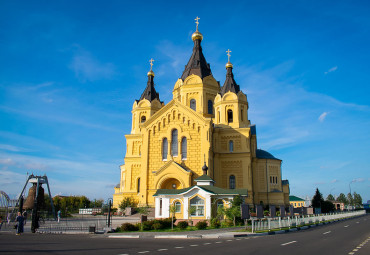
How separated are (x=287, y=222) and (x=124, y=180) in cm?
2508

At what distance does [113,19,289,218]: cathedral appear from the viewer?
33625 millimetres

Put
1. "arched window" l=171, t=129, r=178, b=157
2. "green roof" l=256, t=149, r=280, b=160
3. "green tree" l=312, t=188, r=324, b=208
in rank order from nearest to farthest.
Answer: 1. "arched window" l=171, t=129, r=178, b=157
2. "green roof" l=256, t=149, r=280, b=160
3. "green tree" l=312, t=188, r=324, b=208

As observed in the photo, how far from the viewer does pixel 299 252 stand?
10039 mm

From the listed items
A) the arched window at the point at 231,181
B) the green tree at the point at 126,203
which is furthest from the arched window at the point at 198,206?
the green tree at the point at 126,203

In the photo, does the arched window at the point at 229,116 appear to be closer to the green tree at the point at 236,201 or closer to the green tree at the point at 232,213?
the green tree at the point at 236,201

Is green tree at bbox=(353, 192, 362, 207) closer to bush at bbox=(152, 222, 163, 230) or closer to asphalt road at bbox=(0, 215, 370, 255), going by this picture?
bush at bbox=(152, 222, 163, 230)

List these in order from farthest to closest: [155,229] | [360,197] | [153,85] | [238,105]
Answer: [360,197] < [153,85] < [238,105] < [155,229]

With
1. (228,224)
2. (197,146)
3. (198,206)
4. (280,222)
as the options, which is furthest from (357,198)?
(280,222)

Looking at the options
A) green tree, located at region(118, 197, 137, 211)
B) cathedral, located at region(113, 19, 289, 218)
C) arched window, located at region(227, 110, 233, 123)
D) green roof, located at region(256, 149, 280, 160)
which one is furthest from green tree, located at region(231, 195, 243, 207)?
green roof, located at region(256, 149, 280, 160)

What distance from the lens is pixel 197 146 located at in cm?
3438

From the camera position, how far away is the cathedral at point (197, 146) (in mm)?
33625

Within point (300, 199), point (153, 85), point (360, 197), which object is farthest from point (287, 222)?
point (360, 197)

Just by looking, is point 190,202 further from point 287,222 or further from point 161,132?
point 161,132

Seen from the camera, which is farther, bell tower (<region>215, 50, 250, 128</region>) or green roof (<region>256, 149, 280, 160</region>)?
green roof (<region>256, 149, 280, 160</region>)
